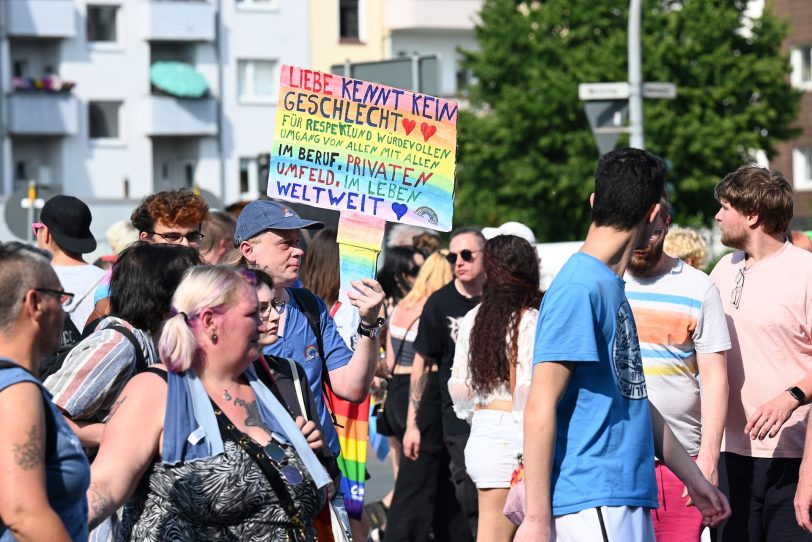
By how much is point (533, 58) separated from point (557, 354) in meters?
42.1

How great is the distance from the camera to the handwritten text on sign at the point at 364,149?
6117 mm

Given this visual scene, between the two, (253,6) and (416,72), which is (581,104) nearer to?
(253,6)

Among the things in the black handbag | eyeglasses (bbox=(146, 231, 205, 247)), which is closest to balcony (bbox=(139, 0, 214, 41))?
the black handbag

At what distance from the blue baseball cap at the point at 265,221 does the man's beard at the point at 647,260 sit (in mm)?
1346

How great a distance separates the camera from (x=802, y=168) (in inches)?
2172

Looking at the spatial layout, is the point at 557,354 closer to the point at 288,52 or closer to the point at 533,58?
the point at 533,58

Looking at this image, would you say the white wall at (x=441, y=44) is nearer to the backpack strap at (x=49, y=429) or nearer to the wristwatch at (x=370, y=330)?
the wristwatch at (x=370, y=330)

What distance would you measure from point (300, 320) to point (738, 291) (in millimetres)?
1931

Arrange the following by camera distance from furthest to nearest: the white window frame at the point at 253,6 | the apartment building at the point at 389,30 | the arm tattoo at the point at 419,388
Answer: the apartment building at the point at 389,30 → the white window frame at the point at 253,6 → the arm tattoo at the point at 419,388

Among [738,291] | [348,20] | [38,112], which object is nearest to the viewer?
[738,291]

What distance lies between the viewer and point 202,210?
24.2ft

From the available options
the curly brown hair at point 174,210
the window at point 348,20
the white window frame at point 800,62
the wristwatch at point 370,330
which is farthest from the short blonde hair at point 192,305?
the white window frame at point 800,62

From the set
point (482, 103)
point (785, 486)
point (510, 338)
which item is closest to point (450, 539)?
point (510, 338)

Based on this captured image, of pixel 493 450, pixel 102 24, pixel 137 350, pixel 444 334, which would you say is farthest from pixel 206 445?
pixel 102 24
